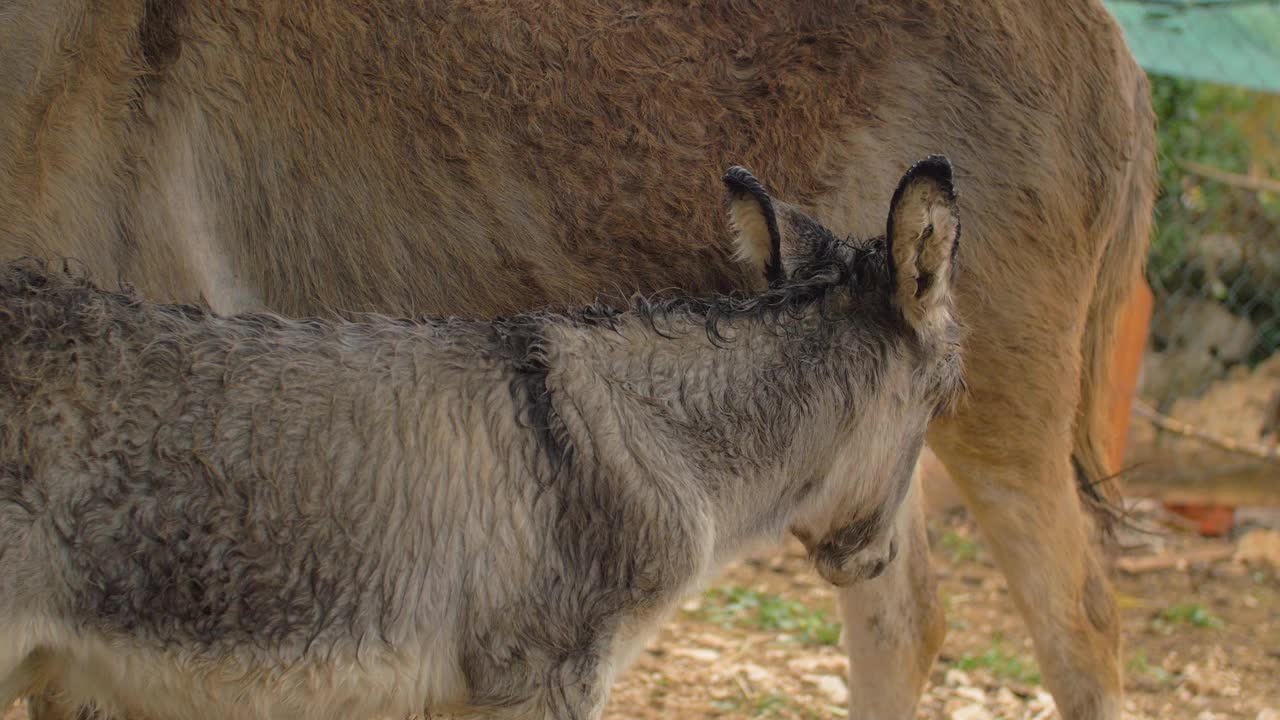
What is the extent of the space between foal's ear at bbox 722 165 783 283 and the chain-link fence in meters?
3.84

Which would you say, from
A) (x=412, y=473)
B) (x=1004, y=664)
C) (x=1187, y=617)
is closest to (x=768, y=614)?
(x=1004, y=664)

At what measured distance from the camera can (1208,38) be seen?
A: 6.11m

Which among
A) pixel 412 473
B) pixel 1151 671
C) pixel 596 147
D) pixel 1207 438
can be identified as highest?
pixel 596 147

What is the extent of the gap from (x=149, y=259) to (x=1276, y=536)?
5.51m

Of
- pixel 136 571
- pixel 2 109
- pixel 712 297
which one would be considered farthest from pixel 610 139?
pixel 136 571

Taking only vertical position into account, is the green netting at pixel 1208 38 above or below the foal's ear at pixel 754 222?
above

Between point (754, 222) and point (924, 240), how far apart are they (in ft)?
1.42

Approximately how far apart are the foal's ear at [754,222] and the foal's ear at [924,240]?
11.9 inches

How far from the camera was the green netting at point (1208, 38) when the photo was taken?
5957mm

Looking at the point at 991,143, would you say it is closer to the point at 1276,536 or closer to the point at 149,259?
the point at 149,259

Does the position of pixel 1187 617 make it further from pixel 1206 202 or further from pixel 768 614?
pixel 1206 202

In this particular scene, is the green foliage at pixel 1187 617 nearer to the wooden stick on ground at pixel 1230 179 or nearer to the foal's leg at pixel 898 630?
the foal's leg at pixel 898 630

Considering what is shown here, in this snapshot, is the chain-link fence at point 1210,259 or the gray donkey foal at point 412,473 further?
the chain-link fence at point 1210,259

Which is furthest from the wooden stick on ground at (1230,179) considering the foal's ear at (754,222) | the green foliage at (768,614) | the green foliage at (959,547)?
the foal's ear at (754,222)
